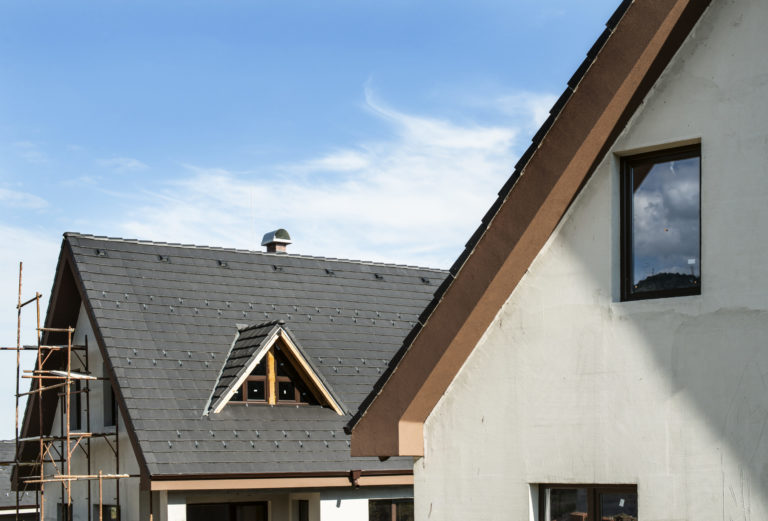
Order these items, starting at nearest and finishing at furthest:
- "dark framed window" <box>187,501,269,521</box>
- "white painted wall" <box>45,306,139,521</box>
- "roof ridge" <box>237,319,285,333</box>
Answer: "dark framed window" <box>187,501,269,521</box> → "white painted wall" <box>45,306,139,521</box> → "roof ridge" <box>237,319,285,333</box>

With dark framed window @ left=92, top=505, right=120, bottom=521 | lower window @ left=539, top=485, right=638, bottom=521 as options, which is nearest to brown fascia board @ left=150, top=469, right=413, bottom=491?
dark framed window @ left=92, top=505, right=120, bottom=521

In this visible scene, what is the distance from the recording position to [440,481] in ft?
28.2

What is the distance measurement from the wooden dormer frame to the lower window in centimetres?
1176

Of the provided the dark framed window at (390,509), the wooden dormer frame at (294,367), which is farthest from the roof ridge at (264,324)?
the dark framed window at (390,509)

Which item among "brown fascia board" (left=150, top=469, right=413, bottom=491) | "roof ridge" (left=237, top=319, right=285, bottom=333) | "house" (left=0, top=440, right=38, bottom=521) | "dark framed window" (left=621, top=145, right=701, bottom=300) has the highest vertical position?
"dark framed window" (left=621, top=145, right=701, bottom=300)

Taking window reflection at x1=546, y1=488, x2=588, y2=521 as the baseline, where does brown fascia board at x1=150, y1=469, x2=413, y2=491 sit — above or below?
below

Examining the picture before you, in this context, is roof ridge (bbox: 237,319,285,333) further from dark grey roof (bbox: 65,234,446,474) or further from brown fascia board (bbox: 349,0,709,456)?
brown fascia board (bbox: 349,0,709,456)

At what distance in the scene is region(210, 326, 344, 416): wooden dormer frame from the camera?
755 inches

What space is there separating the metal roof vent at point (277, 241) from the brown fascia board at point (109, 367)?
5.57 m

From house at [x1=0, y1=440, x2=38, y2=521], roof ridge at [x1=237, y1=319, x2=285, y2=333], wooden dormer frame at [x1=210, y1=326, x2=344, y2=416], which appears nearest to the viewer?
wooden dormer frame at [x1=210, y1=326, x2=344, y2=416]

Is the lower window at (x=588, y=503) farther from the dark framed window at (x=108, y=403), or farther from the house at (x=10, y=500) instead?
the house at (x=10, y=500)

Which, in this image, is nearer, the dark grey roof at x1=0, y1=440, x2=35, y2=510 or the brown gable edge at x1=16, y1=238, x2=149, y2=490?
the brown gable edge at x1=16, y1=238, x2=149, y2=490

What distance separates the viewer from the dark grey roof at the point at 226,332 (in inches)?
719

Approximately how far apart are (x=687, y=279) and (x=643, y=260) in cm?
38
